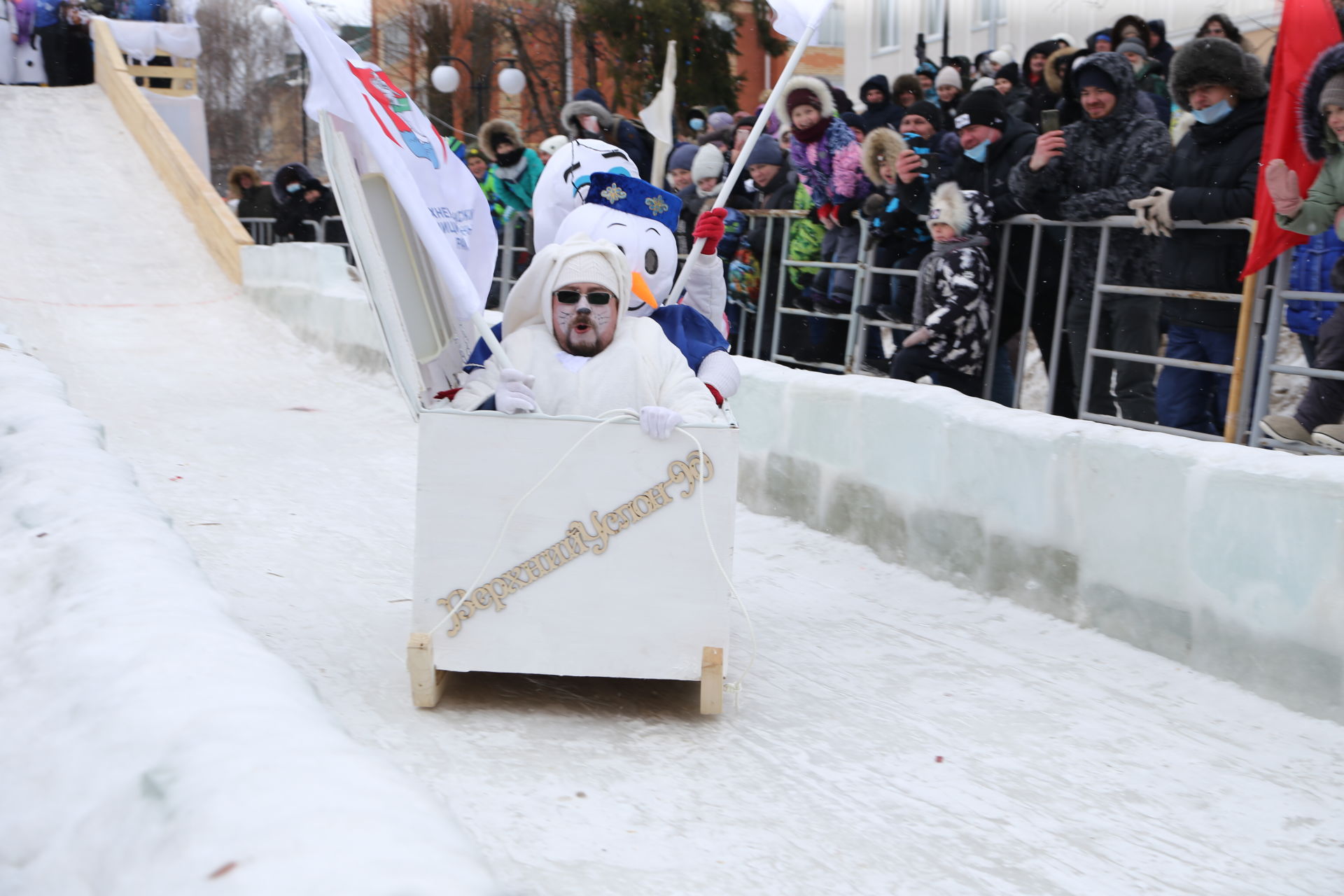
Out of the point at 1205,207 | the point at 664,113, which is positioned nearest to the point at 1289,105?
the point at 1205,207

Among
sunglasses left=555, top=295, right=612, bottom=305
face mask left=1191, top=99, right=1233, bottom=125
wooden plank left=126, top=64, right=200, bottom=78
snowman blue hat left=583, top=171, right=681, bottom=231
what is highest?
wooden plank left=126, top=64, right=200, bottom=78

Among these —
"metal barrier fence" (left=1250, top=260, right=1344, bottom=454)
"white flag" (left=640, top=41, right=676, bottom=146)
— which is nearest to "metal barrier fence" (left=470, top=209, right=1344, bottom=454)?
"metal barrier fence" (left=1250, top=260, right=1344, bottom=454)

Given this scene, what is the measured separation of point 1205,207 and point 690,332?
6.25 ft

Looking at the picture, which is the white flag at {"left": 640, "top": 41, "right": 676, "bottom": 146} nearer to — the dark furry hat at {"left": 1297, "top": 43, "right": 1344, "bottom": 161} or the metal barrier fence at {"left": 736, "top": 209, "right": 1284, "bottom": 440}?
the metal barrier fence at {"left": 736, "top": 209, "right": 1284, "bottom": 440}

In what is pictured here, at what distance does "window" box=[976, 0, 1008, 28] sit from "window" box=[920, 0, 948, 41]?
816 mm

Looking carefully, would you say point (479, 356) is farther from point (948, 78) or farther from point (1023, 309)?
point (948, 78)

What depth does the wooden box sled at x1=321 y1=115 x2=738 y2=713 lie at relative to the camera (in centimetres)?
318

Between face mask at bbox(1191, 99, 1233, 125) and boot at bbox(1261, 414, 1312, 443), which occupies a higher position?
face mask at bbox(1191, 99, 1233, 125)

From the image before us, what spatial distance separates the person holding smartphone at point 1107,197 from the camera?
5.00m

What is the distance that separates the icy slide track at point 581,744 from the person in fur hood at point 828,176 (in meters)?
1.77

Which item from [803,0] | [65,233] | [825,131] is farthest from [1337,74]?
[65,233]

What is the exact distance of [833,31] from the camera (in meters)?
27.6

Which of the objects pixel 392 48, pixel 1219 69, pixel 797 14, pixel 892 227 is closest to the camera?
pixel 797 14

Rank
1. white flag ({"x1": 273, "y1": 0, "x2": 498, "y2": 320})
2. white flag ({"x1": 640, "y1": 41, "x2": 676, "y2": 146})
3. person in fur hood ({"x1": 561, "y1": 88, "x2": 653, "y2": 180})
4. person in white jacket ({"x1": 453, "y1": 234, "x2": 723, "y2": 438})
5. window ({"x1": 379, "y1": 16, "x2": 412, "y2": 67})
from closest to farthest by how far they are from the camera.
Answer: white flag ({"x1": 273, "y1": 0, "x2": 498, "y2": 320}) < person in white jacket ({"x1": 453, "y1": 234, "x2": 723, "y2": 438}) < white flag ({"x1": 640, "y1": 41, "x2": 676, "y2": 146}) < person in fur hood ({"x1": 561, "y1": 88, "x2": 653, "y2": 180}) < window ({"x1": 379, "y1": 16, "x2": 412, "y2": 67})
